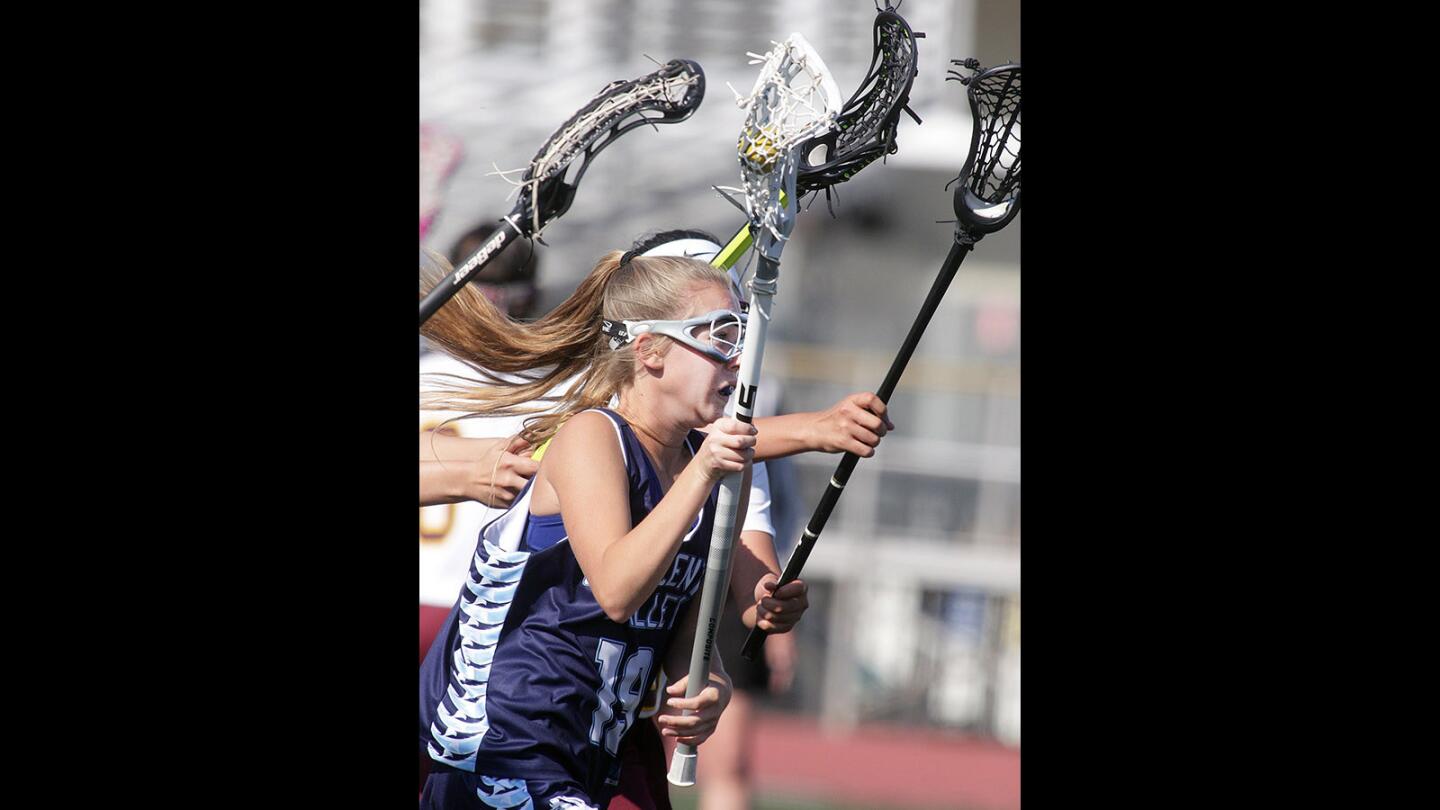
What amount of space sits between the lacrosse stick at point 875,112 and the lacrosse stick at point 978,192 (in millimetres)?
116

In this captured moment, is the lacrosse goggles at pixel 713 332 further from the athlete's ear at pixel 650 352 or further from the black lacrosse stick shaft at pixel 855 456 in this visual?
the black lacrosse stick shaft at pixel 855 456

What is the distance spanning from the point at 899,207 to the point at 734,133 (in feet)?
1.13

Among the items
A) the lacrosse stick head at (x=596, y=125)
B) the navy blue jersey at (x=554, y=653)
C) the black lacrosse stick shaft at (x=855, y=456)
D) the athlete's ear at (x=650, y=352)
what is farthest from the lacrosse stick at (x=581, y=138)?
the black lacrosse stick shaft at (x=855, y=456)

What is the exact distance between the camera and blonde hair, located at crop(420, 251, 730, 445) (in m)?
2.52

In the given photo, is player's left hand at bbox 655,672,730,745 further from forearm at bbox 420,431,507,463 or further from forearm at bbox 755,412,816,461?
forearm at bbox 420,431,507,463

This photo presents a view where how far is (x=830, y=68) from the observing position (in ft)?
8.27

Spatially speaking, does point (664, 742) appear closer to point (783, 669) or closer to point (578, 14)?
point (783, 669)

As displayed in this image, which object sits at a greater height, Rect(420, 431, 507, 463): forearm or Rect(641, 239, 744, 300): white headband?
Rect(641, 239, 744, 300): white headband

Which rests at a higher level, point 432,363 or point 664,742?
point 432,363

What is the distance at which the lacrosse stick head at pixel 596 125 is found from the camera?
8.43 feet

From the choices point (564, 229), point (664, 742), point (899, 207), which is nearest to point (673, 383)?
point (564, 229)

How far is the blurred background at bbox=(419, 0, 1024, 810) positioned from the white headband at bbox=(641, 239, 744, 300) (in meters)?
0.04

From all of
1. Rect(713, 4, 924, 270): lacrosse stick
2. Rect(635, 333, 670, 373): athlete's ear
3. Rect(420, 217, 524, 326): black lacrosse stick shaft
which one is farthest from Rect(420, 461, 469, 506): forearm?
Rect(713, 4, 924, 270): lacrosse stick

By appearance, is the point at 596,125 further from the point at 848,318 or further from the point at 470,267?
the point at 848,318
